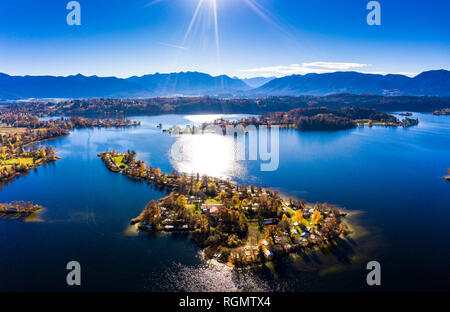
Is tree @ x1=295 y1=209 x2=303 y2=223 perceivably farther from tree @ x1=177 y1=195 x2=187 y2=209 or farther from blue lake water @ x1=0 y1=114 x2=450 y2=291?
tree @ x1=177 y1=195 x2=187 y2=209

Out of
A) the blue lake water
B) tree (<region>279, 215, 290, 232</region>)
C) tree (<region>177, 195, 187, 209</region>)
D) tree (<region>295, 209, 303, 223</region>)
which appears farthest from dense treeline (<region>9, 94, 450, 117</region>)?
tree (<region>279, 215, 290, 232</region>)

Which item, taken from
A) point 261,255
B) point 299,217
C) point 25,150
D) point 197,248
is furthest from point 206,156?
point 25,150

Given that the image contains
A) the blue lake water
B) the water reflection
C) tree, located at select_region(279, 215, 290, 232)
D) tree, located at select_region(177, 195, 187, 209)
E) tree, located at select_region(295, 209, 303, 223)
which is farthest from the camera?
the water reflection

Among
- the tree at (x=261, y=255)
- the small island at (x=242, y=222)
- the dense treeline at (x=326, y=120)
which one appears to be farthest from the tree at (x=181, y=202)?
the dense treeline at (x=326, y=120)

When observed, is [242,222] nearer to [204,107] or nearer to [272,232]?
[272,232]

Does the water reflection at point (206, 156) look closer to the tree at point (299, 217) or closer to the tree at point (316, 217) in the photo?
the tree at point (299, 217)

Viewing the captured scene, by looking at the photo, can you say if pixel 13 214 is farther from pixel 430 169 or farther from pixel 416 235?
pixel 430 169
